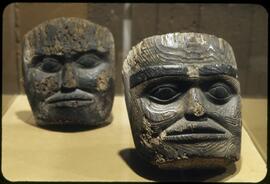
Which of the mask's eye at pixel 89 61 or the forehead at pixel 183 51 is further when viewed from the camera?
the mask's eye at pixel 89 61

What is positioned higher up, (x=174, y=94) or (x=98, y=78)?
(x=174, y=94)

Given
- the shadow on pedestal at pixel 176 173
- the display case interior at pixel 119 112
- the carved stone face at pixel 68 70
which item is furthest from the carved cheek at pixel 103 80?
the shadow on pedestal at pixel 176 173

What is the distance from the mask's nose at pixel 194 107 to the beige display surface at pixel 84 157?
0.55 ft

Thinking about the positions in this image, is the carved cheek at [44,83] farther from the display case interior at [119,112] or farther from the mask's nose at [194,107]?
the mask's nose at [194,107]

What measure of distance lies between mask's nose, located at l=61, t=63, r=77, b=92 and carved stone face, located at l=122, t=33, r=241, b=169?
0.44m

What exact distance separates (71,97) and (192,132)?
63 centimetres

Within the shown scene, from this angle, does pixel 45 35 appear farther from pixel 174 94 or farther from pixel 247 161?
pixel 247 161

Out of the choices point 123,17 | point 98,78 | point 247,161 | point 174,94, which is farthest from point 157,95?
point 123,17

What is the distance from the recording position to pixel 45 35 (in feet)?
6.52

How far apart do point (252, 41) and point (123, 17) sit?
57cm

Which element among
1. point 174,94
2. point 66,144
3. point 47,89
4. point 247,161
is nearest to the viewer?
point 174,94

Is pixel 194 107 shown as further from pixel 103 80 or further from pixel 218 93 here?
pixel 103 80

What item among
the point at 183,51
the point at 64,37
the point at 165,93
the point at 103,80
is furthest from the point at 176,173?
the point at 64,37

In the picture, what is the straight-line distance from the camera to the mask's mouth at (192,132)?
1507mm
